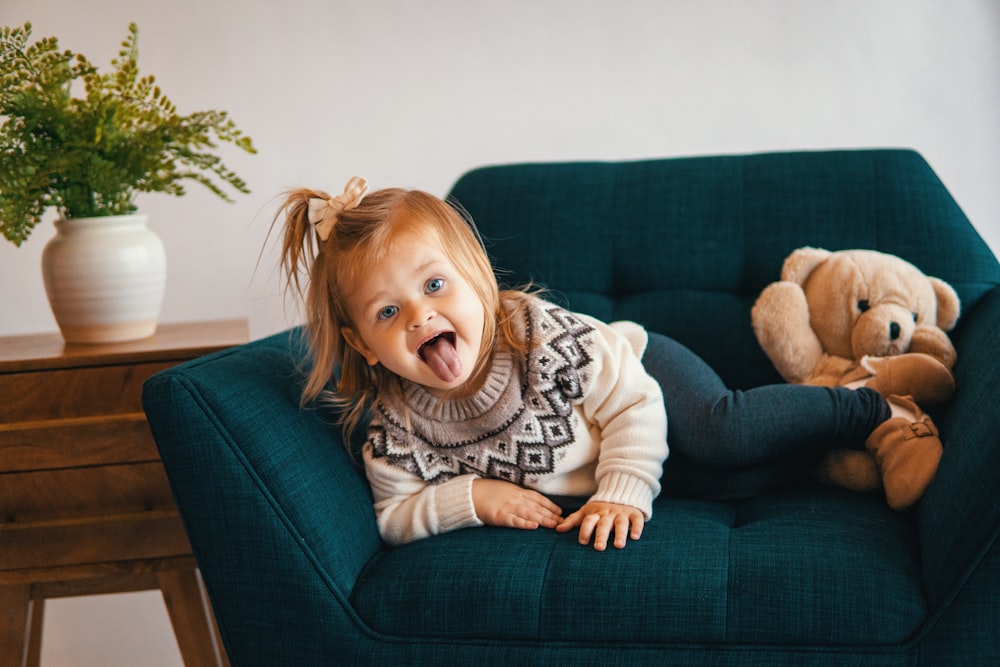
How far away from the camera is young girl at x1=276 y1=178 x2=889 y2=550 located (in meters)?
1.21

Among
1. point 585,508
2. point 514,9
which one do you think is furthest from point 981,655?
point 514,9

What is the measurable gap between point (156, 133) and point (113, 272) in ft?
0.81

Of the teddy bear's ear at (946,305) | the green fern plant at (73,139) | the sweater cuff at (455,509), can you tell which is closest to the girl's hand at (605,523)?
the sweater cuff at (455,509)

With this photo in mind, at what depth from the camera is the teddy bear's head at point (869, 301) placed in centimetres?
135

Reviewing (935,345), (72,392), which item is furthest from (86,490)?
(935,345)

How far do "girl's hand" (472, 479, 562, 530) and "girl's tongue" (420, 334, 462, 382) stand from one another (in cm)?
16

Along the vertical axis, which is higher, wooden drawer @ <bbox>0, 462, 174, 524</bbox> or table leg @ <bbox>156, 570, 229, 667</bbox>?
wooden drawer @ <bbox>0, 462, 174, 524</bbox>

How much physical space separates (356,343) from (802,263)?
0.70 meters

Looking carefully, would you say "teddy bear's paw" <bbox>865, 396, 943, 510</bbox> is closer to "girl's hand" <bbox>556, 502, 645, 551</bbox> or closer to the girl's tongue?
"girl's hand" <bbox>556, 502, 645, 551</bbox>

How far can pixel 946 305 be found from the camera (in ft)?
4.48

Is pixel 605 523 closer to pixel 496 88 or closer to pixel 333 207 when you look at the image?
pixel 333 207

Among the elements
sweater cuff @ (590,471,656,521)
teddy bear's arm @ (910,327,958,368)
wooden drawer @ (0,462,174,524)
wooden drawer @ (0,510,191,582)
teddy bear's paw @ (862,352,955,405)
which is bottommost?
wooden drawer @ (0,510,191,582)

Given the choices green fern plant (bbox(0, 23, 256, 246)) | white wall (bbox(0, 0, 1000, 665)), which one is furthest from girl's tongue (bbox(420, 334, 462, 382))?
white wall (bbox(0, 0, 1000, 665))

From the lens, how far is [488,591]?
1.02 meters
